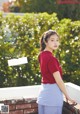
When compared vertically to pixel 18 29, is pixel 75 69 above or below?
below

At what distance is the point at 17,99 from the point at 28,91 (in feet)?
1.24

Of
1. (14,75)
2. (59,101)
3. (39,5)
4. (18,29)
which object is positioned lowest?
(59,101)

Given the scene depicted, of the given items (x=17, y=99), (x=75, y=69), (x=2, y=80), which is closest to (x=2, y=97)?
(x=17, y=99)

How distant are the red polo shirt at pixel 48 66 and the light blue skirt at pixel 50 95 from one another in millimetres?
60

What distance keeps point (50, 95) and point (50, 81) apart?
153 millimetres

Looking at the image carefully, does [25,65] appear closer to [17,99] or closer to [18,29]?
[18,29]

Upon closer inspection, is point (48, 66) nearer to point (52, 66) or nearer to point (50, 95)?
point (52, 66)

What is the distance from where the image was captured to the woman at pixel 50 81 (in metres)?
3.86

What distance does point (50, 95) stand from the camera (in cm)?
389

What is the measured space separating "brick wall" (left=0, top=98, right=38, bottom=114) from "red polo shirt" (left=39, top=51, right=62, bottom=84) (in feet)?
1.94

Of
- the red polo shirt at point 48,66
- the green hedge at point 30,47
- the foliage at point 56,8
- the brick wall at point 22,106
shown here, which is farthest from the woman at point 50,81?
the foliage at point 56,8

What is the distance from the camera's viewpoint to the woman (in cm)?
386

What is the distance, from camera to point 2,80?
6289 millimetres

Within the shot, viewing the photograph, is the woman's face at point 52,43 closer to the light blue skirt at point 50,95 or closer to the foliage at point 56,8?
the light blue skirt at point 50,95
